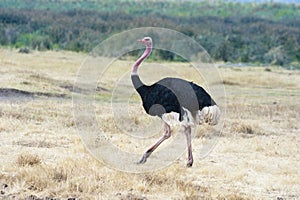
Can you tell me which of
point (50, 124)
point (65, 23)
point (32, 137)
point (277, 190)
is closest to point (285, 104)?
point (50, 124)

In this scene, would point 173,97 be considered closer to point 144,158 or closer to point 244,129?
point 144,158

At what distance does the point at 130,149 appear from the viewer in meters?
11.9

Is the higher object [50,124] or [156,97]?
[156,97]

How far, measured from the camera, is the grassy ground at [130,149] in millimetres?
8789

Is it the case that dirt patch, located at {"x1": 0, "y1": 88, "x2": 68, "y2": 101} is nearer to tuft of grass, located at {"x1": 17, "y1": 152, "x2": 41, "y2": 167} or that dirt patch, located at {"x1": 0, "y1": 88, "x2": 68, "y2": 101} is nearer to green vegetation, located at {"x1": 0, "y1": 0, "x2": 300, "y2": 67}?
tuft of grass, located at {"x1": 17, "y1": 152, "x2": 41, "y2": 167}

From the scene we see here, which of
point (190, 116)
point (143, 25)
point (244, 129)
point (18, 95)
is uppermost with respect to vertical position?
point (190, 116)

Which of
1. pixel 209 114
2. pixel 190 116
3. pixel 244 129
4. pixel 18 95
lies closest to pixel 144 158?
pixel 190 116

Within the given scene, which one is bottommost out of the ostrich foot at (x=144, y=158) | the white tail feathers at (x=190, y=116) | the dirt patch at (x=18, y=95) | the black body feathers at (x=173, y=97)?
the dirt patch at (x=18, y=95)

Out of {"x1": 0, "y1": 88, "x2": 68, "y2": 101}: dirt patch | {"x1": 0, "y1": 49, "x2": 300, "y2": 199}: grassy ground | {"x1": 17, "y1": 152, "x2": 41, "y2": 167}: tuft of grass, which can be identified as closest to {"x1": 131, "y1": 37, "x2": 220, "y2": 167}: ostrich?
{"x1": 0, "y1": 49, "x2": 300, "y2": 199}: grassy ground

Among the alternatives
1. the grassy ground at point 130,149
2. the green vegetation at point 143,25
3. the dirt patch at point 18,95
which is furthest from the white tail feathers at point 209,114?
the green vegetation at point 143,25

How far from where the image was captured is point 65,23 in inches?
2030

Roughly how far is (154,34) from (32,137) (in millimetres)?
22282

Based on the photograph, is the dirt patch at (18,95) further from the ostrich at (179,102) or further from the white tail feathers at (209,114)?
the white tail feathers at (209,114)

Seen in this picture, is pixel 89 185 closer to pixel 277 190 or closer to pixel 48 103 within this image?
pixel 277 190
